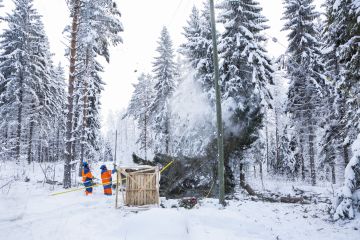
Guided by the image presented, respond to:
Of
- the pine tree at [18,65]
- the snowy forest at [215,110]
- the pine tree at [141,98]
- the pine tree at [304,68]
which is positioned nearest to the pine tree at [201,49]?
the snowy forest at [215,110]

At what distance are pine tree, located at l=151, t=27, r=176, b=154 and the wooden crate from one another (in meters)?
15.1

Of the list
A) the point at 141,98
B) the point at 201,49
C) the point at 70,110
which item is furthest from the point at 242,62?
the point at 141,98

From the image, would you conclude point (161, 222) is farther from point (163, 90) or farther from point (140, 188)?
point (163, 90)

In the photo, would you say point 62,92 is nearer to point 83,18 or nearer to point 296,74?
point 83,18

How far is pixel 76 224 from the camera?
7418 mm

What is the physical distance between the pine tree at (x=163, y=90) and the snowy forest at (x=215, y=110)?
125mm

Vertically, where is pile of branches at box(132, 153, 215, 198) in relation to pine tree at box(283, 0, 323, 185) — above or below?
below

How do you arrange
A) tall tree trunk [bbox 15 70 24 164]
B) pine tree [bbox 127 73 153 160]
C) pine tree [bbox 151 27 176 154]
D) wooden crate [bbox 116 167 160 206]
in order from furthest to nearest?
pine tree [bbox 127 73 153 160]
pine tree [bbox 151 27 176 154]
tall tree trunk [bbox 15 70 24 164]
wooden crate [bbox 116 167 160 206]

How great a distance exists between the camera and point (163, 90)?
27.8 m

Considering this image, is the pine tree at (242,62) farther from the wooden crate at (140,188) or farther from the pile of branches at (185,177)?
the wooden crate at (140,188)

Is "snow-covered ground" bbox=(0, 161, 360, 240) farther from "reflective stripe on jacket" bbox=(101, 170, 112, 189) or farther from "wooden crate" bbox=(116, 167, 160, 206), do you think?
"reflective stripe on jacket" bbox=(101, 170, 112, 189)

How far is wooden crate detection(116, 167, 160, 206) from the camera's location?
10.5m

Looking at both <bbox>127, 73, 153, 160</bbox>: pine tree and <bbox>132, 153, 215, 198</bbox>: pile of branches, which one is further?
<bbox>127, 73, 153, 160</bbox>: pine tree

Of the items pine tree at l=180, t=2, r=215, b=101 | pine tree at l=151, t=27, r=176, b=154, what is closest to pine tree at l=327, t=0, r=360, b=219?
pine tree at l=180, t=2, r=215, b=101
